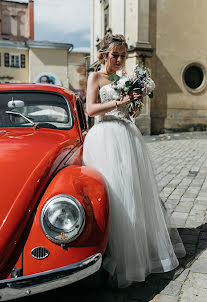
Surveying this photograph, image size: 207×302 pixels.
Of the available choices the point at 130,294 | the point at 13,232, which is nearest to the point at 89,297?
the point at 130,294

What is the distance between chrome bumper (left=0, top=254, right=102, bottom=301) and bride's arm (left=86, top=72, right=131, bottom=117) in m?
1.18

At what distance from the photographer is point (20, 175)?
2035 millimetres

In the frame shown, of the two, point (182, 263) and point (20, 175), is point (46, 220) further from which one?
point (182, 263)

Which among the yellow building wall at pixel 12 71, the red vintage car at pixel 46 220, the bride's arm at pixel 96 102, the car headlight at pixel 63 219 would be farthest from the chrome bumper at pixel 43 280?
the yellow building wall at pixel 12 71

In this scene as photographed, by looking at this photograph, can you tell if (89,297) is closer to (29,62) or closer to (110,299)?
(110,299)

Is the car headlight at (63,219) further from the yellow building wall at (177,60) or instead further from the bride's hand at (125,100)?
the yellow building wall at (177,60)

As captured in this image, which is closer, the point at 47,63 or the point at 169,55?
the point at 169,55

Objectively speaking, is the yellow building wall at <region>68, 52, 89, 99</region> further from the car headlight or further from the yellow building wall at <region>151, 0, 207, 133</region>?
the car headlight

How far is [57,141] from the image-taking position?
2.67 m

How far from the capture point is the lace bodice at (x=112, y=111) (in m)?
2.60

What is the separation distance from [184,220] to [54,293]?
2063 millimetres

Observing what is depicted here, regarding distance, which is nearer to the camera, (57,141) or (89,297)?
(89,297)

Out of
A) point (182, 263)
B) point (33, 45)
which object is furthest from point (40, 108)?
point (33, 45)

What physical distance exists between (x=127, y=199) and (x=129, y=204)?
39 mm
